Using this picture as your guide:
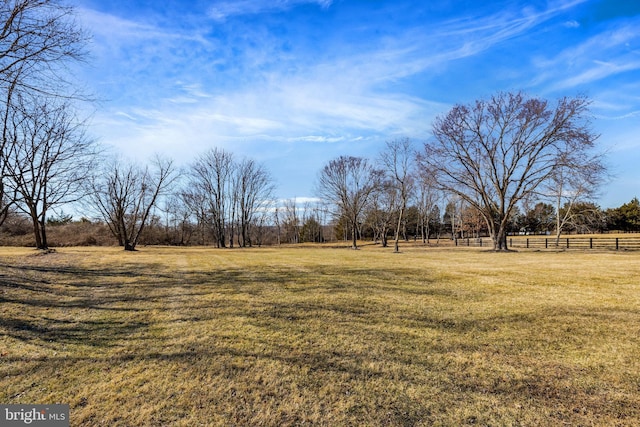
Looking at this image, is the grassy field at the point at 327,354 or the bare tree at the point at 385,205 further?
the bare tree at the point at 385,205

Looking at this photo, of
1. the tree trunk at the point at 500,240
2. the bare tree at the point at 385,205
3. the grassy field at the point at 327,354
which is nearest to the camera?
the grassy field at the point at 327,354

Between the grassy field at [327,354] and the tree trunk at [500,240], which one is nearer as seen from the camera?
the grassy field at [327,354]

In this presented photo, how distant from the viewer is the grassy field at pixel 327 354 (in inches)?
127

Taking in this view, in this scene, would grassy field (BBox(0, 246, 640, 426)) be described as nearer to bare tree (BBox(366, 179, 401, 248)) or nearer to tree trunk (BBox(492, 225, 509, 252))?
tree trunk (BBox(492, 225, 509, 252))

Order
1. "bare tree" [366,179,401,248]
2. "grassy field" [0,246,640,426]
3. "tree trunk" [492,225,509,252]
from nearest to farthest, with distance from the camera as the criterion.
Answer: "grassy field" [0,246,640,426] < "tree trunk" [492,225,509,252] < "bare tree" [366,179,401,248]

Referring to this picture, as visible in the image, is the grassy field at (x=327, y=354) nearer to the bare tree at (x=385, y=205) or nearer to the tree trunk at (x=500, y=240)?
the tree trunk at (x=500, y=240)

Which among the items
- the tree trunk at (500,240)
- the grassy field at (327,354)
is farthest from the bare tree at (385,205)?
the grassy field at (327,354)

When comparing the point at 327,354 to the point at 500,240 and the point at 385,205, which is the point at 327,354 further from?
the point at 385,205

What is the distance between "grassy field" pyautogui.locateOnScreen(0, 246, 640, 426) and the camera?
10.5 ft

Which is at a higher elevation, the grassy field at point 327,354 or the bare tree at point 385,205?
the bare tree at point 385,205

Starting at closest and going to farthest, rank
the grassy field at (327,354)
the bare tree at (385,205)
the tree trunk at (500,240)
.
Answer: the grassy field at (327,354)
the tree trunk at (500,240)
the bare tree at (385,205)

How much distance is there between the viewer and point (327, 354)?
449 centimetres

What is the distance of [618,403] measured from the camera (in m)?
3.27

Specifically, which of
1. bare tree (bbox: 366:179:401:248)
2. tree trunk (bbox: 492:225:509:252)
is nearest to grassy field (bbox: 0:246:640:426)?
tree trunk (bbox: 492:225:509:252)
